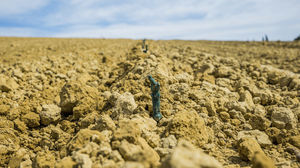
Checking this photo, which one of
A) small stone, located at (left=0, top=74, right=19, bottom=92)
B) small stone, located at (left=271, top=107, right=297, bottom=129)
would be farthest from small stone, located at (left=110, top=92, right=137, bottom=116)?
small stone, located at (left=0, top=74, right=19, bottom=92)

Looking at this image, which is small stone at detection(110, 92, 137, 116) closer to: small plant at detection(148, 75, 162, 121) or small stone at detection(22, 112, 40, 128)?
small plant at detection(148, 75, 162, 121)

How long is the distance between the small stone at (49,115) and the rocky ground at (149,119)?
0.02 m

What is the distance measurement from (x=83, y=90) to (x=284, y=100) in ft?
12.6

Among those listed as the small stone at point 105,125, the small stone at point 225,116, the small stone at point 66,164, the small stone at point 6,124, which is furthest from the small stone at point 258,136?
the small stone at point 6,124

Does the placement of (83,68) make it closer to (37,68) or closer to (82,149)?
(37,68)

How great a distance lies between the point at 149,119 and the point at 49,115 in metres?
1.78

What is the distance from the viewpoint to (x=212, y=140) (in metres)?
2.57

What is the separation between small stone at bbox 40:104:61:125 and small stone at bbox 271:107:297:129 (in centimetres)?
360

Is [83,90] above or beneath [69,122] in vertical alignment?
above

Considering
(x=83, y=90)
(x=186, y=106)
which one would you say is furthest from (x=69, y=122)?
(x=186, y=106)

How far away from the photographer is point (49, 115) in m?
3.18

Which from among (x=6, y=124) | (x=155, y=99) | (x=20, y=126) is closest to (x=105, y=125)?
(x=155, y=99)

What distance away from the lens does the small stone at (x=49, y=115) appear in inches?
125

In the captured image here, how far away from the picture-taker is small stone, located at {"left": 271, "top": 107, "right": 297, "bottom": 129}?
2834 mm
